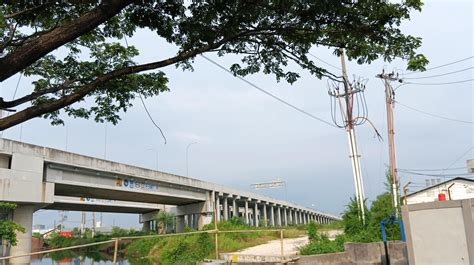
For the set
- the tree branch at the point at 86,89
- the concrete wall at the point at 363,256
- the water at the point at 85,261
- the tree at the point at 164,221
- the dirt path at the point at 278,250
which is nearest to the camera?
the tree branch at the point at 86,89

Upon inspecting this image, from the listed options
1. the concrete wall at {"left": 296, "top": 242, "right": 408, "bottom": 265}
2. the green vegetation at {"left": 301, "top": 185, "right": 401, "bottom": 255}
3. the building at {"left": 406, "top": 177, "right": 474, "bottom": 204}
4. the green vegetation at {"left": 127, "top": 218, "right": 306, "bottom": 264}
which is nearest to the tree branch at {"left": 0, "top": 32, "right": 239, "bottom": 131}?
the concrete wall at {"left": 296, "top": 242, "right": 408, "bottom": 265}

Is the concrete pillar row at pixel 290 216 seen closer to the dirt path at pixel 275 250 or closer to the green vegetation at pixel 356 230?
the dirt path at pixel 275 250

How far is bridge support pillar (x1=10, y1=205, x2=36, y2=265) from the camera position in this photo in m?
24.8

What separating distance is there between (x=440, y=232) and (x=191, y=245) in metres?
13.1

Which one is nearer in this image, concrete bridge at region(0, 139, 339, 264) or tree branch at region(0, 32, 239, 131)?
tree branch at region(0, 32, 239, 131)

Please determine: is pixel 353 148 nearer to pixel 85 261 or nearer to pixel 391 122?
pixel 391 122

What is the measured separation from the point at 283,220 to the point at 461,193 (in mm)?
51771

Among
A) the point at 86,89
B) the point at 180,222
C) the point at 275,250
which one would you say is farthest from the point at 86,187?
the point at 86,89

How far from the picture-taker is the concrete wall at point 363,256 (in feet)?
46.6

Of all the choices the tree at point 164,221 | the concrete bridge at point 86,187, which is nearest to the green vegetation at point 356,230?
the concrete bridge at point 86,187

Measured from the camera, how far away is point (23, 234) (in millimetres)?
25016

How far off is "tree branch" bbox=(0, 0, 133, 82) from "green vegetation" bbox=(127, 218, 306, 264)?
12.4m

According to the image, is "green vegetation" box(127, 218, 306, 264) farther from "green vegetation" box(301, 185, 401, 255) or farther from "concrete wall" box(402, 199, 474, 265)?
"concrete wall" box(402, 199, 474, 265)

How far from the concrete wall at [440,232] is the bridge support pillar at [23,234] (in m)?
21.9
